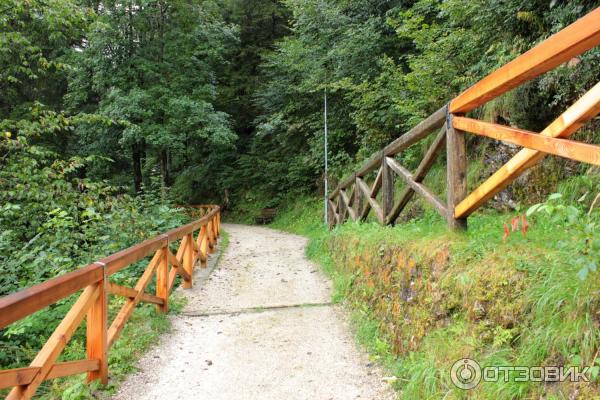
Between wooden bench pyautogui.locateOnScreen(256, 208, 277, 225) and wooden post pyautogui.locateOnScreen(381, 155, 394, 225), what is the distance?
13.5m

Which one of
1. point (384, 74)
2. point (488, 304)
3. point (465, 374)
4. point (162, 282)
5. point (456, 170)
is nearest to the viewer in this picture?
point (465, 374)

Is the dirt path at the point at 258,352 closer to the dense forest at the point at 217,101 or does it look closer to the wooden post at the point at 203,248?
the wooden post at the point at 203,248

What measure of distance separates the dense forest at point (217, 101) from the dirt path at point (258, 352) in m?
1.50

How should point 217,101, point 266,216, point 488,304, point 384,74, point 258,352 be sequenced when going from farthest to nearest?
point 217,101, point 266,216, point 384,74, point 258,352, point 488,304

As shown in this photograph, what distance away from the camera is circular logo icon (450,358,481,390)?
7.39 feet

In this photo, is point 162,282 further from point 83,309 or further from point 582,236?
point 582,236

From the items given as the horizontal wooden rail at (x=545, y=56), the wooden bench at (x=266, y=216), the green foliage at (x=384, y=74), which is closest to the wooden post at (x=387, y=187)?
the green foliage at (x=384, y=74)

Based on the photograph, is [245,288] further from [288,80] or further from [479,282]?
[288,80]

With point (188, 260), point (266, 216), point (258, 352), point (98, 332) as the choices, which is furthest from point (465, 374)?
point (266, 216)

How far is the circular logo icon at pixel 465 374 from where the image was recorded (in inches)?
88.7

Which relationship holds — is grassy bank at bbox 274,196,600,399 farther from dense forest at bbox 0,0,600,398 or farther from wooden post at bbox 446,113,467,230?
dense forest at bbox 0,0,600,398

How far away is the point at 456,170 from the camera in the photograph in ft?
11.2

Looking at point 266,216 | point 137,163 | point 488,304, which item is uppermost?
point 137,163

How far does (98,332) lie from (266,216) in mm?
15940
